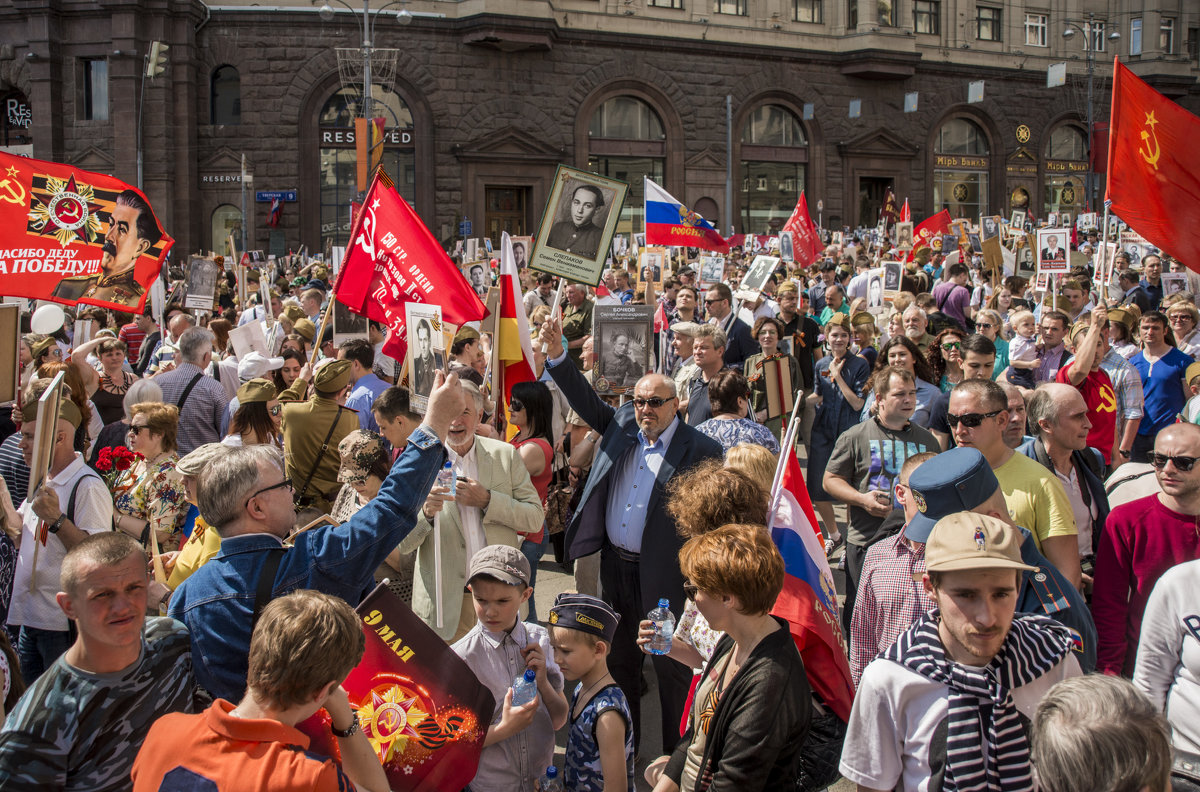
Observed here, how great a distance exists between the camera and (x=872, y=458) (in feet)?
17.9

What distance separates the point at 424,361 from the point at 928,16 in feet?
132

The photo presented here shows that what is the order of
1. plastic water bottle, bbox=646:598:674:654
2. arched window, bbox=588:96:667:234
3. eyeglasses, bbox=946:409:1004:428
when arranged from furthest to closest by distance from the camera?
arched window, bbox=588:96:667:234 < eyeglasses, bbox=946:409:1004:428 < plastic water bottle, bbox=646:598:674:654

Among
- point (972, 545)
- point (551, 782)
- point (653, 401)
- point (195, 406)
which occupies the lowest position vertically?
point (551, 782)

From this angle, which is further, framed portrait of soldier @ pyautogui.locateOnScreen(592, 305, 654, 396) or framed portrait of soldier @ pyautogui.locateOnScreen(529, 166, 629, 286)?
framed portrait of soldier @ pyautogui.locateOnScreen(529, 166, 629, 286)

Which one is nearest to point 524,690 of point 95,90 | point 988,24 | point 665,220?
point 665,220

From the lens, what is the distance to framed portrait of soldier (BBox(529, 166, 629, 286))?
737 cm

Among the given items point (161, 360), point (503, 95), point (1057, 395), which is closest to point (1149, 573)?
point (1057, 395)

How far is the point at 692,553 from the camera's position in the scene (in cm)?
298

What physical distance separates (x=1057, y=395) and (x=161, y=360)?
7747 mm

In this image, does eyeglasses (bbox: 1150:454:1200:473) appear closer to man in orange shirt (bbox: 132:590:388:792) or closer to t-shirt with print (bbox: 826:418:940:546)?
t-shirt with print (bbox: 826:418:940:546)

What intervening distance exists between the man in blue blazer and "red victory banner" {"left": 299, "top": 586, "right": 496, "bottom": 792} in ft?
4.85

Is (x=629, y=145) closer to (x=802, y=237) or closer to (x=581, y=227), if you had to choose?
(x=802, y=237)

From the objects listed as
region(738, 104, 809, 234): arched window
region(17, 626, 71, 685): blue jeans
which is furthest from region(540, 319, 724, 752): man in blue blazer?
region(738, 104, 809, 234): arched window

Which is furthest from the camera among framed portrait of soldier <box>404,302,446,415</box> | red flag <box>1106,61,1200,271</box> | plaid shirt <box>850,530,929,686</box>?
red flag <box>1106,61,1200,271</box>
